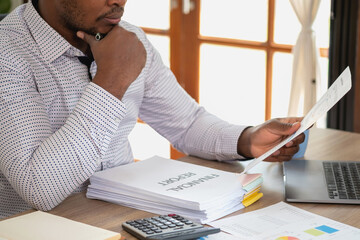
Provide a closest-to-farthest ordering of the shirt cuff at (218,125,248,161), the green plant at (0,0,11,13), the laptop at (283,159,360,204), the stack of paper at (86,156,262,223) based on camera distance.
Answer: the stack of paper at (86,156,262,223)
the laptop at (283,159,360,204)
the shirt cuff at (218,125,248,161)
the green plant at (0,0,11,13)

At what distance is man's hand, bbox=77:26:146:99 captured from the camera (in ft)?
4.63

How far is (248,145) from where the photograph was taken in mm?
1640

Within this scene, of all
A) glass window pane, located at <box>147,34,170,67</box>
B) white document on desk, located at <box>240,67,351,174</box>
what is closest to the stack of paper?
white document on desk, located at <box>240,67,351,174</box>

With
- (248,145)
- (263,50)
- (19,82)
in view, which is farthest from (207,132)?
(263,50)

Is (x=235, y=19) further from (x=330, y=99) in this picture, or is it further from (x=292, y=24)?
(x=330, y=99)

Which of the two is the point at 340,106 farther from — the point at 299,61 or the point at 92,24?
the point at 92,24

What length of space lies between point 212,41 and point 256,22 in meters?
0.30

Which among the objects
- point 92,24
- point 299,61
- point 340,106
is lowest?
point 340,106

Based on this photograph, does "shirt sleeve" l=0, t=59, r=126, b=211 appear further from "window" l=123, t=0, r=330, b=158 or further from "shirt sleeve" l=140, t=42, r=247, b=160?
"window" l=123, t=0, r=330, b=158

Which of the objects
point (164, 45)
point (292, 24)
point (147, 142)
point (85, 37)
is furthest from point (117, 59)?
point (147, 142)

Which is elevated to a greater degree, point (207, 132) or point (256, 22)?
point (256, 22)

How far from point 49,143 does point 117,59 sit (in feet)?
0.87

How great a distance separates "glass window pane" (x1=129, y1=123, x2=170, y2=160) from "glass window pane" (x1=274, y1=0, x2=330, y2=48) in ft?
3.61

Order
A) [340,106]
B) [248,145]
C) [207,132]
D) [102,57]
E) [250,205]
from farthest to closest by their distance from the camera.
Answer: [340,106] → [207,132] → [248,145] → [102,57] → [250,205]
